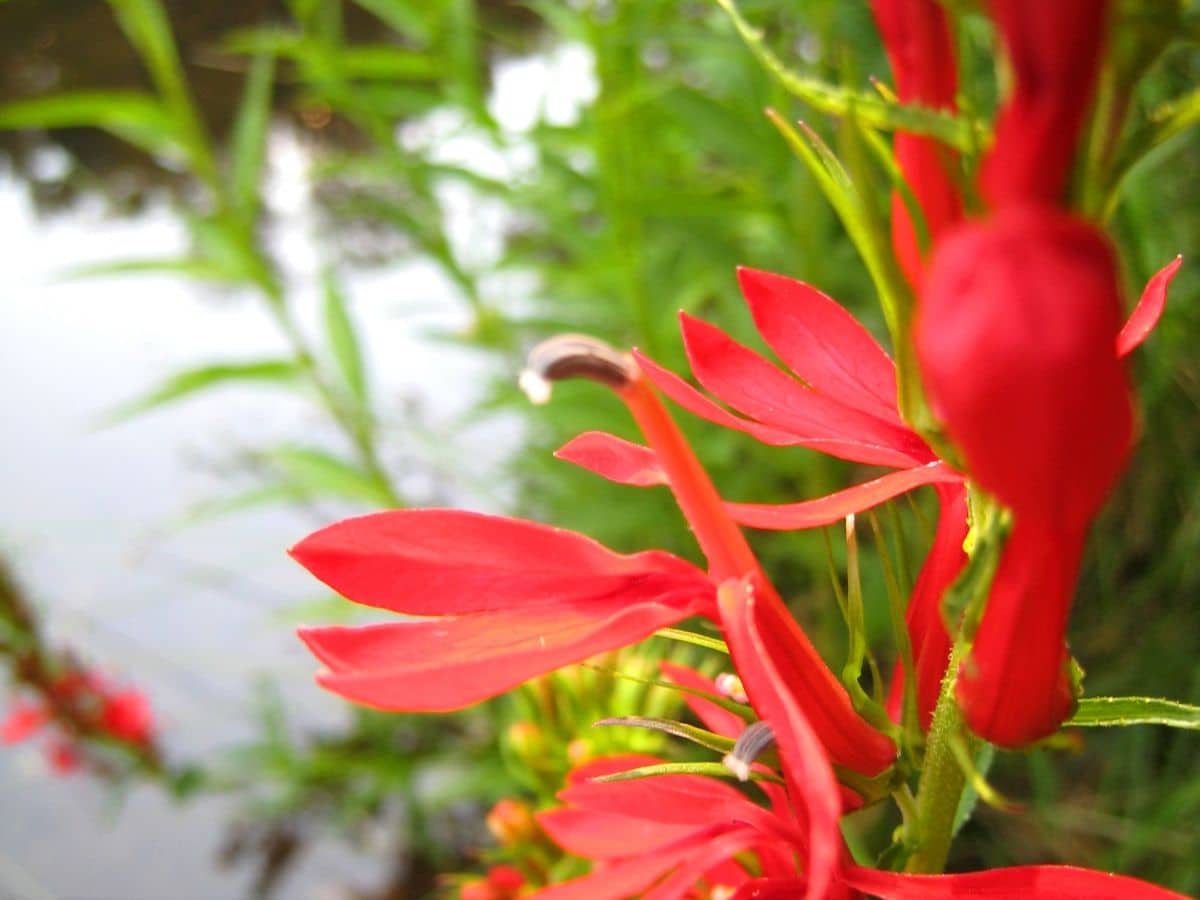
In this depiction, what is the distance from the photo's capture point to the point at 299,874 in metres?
1.48

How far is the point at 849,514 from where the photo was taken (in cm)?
29

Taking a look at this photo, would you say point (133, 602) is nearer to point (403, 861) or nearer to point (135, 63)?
point (403, 861)

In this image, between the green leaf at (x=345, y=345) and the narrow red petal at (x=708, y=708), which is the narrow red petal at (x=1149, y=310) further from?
the green leaf at (x=345, y=345)

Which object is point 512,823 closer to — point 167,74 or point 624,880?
point 624,880

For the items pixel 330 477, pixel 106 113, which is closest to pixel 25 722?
pixel 330 477

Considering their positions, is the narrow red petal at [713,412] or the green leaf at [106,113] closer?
the narrow red petal at [713,412]

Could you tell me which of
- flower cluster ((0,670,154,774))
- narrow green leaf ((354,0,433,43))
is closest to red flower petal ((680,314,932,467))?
narrow green leaf ((354,0,433,43))

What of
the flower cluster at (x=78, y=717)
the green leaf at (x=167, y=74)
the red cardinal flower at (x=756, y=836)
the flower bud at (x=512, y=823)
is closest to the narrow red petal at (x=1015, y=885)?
the red cardinal flower at (x=756, y=836)

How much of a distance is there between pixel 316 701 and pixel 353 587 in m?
1.47

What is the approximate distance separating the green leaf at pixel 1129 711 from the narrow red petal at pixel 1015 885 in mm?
38

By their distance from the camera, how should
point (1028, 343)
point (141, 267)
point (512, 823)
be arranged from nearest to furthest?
point (1028, 343), point (512, 823), point (141, 267)

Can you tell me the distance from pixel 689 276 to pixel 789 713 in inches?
39.7

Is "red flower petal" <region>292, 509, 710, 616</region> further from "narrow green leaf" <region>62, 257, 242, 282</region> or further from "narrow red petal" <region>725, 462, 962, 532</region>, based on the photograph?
"narrow green leaf" <region>62, 257, 242, 282</region>

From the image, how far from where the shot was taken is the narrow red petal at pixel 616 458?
0.31 meters
